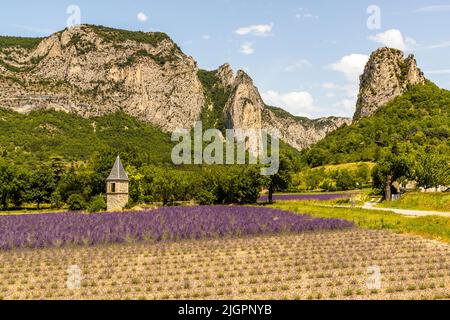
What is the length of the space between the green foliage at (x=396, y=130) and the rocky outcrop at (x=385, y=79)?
39.7ft

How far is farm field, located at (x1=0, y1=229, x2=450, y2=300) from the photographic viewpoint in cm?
1201

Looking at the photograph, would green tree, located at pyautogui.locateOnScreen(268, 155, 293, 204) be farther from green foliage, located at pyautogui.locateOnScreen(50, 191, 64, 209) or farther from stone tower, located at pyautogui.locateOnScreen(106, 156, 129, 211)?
green foliage, located at pyautogui.locateOnScreen(50, 191, 64, 209)

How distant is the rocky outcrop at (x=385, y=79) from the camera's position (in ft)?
523

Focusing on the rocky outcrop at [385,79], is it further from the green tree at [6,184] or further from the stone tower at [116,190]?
the green tree at [6,184]

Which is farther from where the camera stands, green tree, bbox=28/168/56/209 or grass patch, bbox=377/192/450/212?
green tree, bbox=28/168/56/209

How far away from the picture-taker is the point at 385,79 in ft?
537

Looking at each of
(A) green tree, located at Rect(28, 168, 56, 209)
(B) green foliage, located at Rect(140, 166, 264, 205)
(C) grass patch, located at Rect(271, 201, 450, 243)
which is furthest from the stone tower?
(C) grass patch, located at Rect(271, 201, 450, 243)

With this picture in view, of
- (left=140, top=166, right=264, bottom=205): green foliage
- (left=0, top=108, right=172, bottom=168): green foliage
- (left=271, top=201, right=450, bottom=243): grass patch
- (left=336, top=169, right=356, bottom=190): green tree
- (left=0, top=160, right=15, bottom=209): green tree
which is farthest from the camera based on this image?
(left=0, top=108, right=172, bottom=168): green foliage

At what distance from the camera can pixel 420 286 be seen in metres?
11.9

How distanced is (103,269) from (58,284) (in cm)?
250

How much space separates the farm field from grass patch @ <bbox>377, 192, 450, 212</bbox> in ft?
53.2

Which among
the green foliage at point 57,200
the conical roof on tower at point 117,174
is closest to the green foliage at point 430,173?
the conical roof on tower at point 117,174

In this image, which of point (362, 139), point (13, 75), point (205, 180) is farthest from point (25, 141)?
point (362, 139)
